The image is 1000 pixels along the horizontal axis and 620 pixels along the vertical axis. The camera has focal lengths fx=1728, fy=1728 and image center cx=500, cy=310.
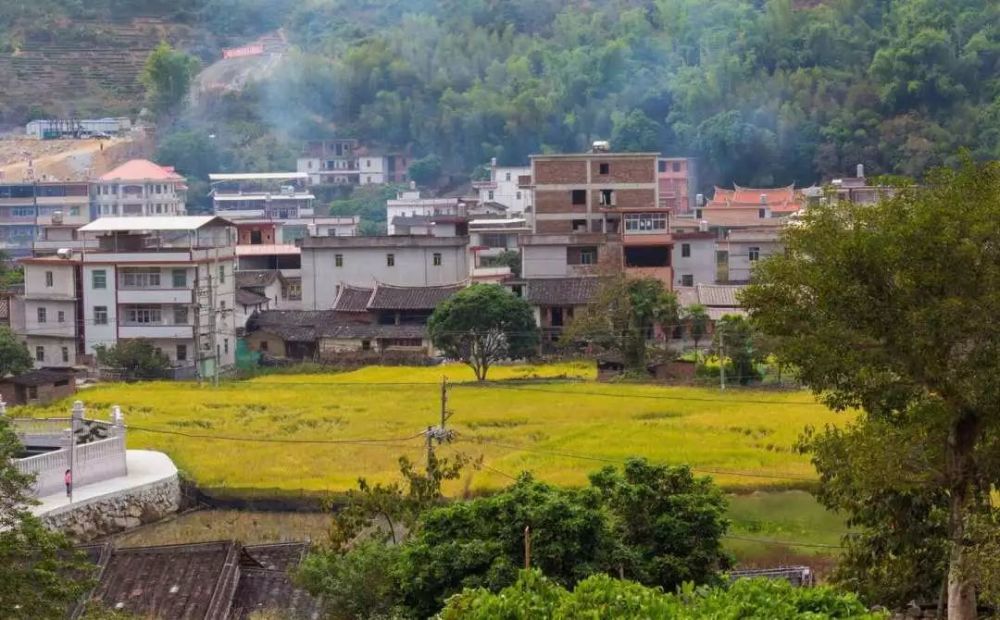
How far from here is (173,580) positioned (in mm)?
13648

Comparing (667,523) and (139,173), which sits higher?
(139,173)

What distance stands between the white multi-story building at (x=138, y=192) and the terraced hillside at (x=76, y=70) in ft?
60.4

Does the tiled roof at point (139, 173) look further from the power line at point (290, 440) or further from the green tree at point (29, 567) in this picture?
the green tree at point (29, 567)

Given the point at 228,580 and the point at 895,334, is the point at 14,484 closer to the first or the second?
the point at 228,580

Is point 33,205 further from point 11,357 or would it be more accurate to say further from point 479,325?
point 479,325

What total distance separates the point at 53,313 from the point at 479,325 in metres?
8.54

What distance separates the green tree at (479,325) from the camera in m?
29.3

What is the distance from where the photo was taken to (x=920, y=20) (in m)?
60.8

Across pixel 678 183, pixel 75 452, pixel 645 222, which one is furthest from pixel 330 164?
pixel 75 452

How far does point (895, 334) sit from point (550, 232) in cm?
2586

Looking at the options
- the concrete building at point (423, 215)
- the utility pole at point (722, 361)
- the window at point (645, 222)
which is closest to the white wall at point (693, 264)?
the window at point (645, 222)

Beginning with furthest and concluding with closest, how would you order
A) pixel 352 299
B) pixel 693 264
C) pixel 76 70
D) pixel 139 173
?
pixel 76 70 → pixel 139 173 → pixel 693 264 → pixel 352 299

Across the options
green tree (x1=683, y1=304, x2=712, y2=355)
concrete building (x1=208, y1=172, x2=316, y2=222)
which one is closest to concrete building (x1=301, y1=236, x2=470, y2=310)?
green tree (x1=683, y1=304, x2=712, y2=355)

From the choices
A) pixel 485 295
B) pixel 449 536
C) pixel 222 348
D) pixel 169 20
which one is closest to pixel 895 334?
pixel 449 536
